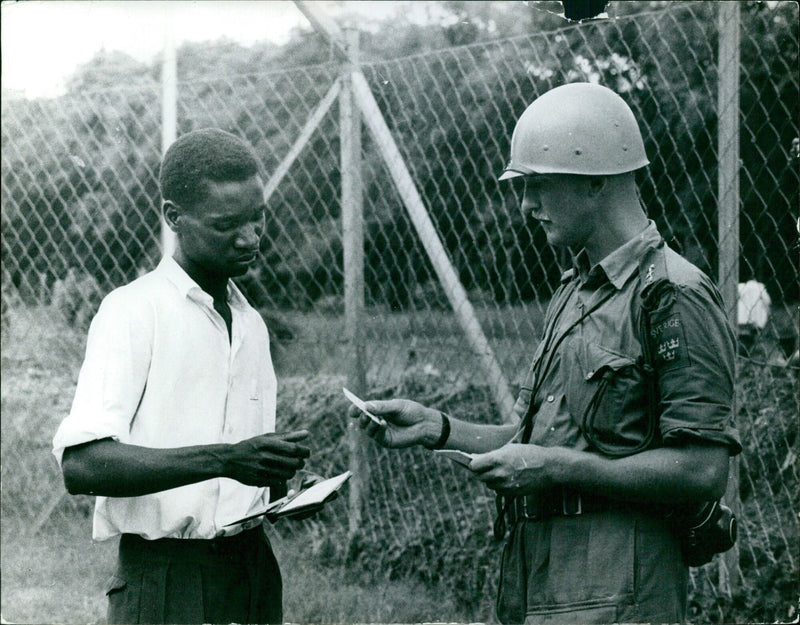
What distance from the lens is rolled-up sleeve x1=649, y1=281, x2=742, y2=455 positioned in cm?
250

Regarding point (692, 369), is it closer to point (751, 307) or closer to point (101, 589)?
point (751, 307)

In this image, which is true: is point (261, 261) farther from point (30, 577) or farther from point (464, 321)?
point (30, 577)

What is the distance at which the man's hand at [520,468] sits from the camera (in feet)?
8.49

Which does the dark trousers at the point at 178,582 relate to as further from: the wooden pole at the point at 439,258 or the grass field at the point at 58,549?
the grass field at the point at 58,549

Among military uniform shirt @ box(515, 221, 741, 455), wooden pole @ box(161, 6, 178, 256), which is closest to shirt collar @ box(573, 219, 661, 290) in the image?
military uniform shirt @ box(515, 221, 741, 455)

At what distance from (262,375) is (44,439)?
3917 mm

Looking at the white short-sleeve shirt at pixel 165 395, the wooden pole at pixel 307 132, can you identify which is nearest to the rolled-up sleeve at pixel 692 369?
the white short-sleeve shirt at pixel 165 395

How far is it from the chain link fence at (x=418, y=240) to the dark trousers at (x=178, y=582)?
2.39 m

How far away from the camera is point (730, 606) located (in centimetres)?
440

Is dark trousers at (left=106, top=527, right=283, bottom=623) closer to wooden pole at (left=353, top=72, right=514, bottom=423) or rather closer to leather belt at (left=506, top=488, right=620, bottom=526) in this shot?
leather belt at (left=506, top=488, right=620, bottom=526)

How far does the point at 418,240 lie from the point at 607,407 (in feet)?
10.1

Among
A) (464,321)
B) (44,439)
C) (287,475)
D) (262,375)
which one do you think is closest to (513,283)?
(464,321)

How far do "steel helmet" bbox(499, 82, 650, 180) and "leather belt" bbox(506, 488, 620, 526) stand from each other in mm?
889

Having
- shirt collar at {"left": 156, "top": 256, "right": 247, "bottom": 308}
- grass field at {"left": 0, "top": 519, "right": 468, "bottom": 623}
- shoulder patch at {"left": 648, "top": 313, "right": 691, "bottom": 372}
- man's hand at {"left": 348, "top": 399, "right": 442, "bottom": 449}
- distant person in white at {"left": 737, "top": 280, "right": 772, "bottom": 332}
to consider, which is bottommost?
grass field at {"left": 0, "top": 519, "right": 468, "bottom": 623}
